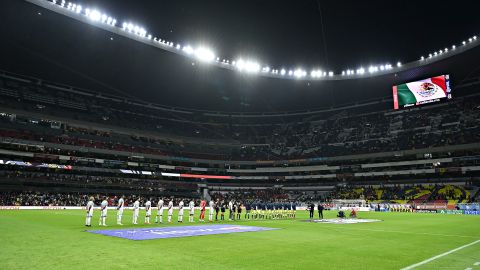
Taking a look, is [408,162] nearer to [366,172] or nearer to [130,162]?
[366,172]

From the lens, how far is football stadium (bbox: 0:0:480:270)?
591 inches

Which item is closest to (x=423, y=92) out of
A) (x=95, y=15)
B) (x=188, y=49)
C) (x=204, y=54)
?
(x=204, y=54)

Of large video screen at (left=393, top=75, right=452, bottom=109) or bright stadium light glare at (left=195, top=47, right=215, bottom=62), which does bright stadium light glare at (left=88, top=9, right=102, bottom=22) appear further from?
large video screen at (left=393, top=75, right=452, bottom=109)

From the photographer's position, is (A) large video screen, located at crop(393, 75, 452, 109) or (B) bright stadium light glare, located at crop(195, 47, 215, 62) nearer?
(B) bright stadium light glare, located at crop(195, 47, 215, 62)

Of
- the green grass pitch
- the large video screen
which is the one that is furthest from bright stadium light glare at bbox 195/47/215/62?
the green grass pitch

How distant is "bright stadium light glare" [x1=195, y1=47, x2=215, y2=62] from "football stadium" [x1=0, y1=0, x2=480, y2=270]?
0.96ft

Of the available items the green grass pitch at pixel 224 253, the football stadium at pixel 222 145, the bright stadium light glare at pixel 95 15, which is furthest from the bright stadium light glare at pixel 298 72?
the green grass pitch at pixel 224 253

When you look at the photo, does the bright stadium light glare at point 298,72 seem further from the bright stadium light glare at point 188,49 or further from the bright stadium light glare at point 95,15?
the bright stadium light glare at point 95,15

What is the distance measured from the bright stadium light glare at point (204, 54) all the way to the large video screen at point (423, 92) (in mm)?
32182

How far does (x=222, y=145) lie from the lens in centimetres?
9094

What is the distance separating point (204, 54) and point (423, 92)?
36239 mm

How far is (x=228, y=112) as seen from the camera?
95.1 m

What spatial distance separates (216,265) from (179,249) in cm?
334

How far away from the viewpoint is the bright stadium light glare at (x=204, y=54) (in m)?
49.8
